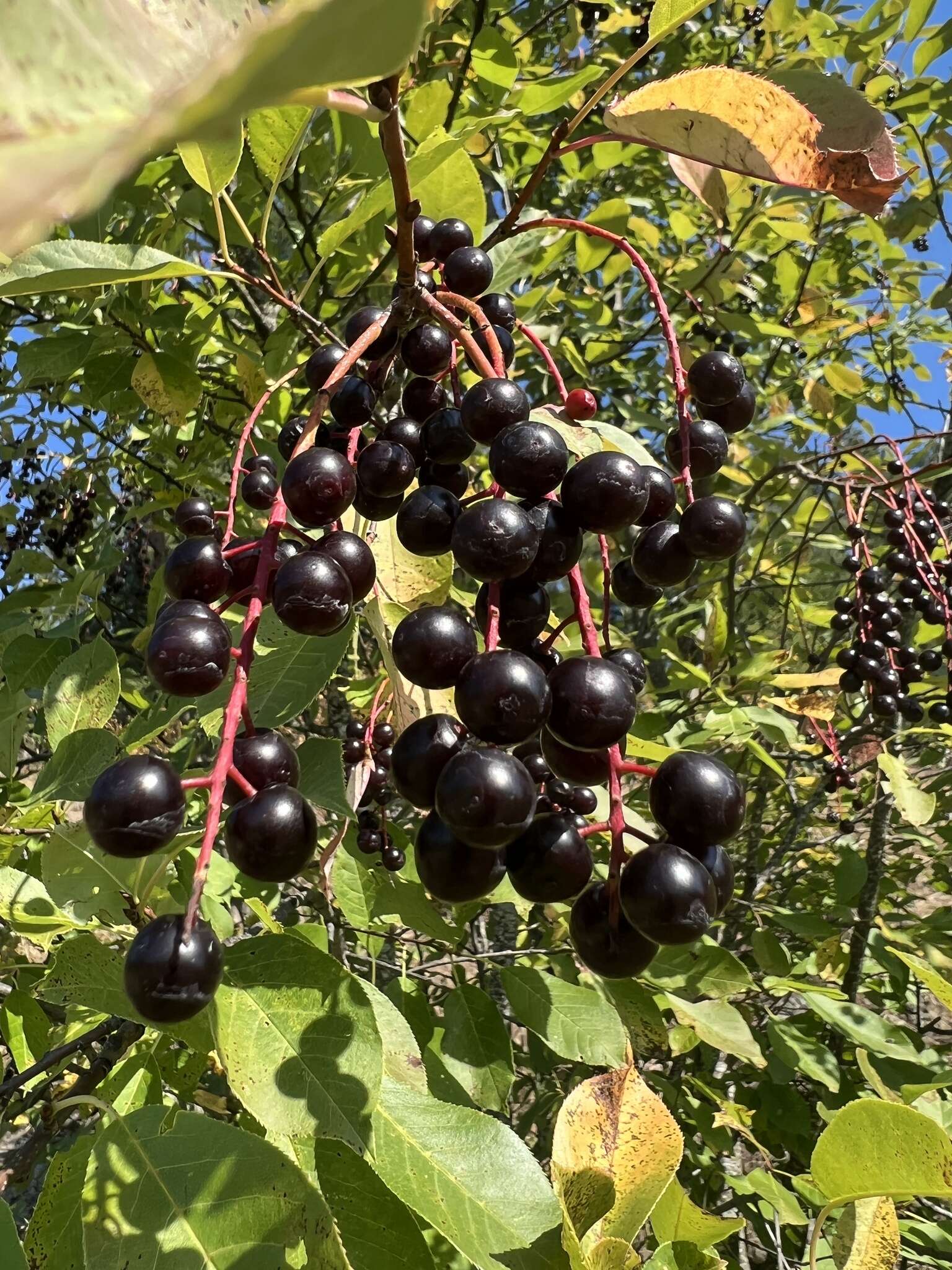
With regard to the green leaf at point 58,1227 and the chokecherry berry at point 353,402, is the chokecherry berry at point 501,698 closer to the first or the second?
the chokecherry berry at point 353,402

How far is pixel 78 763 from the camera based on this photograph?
3.92ft

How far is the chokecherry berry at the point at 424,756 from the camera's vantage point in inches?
28.0

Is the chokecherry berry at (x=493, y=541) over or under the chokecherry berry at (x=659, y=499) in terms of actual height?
under

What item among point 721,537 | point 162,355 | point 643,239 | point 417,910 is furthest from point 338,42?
point 643,239

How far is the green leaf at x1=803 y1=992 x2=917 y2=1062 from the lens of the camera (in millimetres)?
1718

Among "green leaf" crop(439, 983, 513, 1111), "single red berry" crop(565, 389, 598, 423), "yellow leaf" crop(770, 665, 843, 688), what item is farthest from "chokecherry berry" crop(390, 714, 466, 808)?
"yellow leaf" crop(770, 665, 843, 688)

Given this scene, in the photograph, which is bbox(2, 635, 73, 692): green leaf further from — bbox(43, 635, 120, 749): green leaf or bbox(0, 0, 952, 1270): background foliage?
bbox(43, 635, 120, 749): green leaf

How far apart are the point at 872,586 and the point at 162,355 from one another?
6.42 feet

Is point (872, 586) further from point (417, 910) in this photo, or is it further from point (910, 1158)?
point (910, 1158)

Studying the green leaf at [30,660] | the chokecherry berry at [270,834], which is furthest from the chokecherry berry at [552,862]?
the green leaf at [30,660]

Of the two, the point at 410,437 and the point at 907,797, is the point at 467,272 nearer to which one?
the point at 410,437

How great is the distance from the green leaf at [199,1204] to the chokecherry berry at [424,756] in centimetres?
34

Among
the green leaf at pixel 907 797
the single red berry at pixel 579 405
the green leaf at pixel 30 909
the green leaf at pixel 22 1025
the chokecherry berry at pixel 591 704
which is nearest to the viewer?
the chokecherry berry at pixel 591 704

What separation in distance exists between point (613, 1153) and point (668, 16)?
119cm
